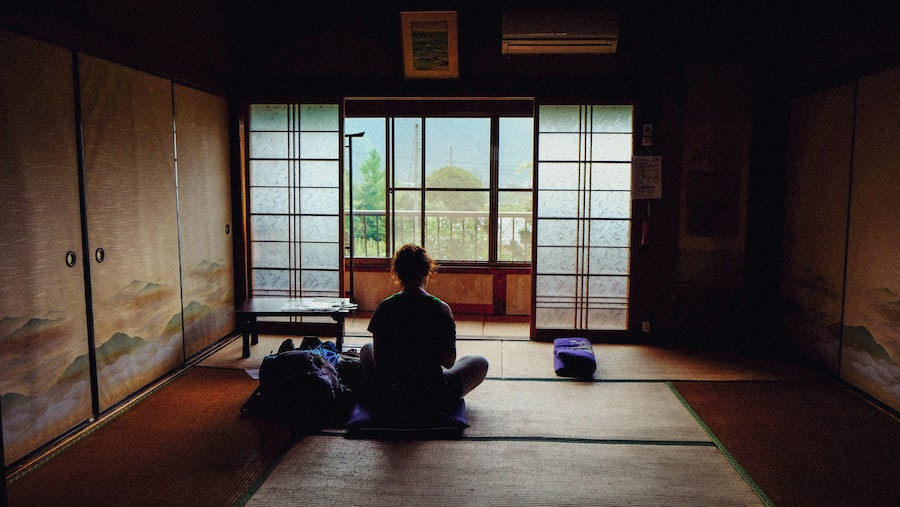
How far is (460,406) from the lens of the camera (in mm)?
3199

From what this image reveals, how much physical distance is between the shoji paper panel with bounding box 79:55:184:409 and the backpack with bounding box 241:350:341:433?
83 centimetres

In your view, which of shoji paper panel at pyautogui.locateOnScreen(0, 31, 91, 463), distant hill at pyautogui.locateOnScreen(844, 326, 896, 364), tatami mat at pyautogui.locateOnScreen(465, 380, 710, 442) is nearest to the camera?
shoji paper panel at pyautogui.locateOnScreen(0, 31, 91, 463)

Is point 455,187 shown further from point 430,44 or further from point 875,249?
point 875,249

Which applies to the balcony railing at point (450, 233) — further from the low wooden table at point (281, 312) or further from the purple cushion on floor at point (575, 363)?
the purple cushion on floor at point (575, 363)

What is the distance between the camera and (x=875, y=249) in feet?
11.5

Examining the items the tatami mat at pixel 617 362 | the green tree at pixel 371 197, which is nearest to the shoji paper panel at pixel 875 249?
the tatami mat at pixel 617 362

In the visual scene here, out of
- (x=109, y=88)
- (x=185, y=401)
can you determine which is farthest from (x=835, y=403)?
(x=109, y=88)

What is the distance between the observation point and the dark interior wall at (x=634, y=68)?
4.54 meters

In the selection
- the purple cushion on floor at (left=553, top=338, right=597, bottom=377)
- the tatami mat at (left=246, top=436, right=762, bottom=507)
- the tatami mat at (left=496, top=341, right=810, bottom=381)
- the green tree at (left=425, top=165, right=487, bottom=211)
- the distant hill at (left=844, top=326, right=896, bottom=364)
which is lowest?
the tatami mat at (left=246, top=436, right=762, bottom=507)

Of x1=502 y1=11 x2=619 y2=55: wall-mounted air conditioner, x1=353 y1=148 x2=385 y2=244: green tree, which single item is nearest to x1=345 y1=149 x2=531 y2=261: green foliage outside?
x1=353 y1=148 x2=385 y2=244: green tree

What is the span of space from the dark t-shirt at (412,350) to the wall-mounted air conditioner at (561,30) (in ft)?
8.48

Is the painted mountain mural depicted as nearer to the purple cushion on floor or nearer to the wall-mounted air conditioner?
the purple cushion on floor

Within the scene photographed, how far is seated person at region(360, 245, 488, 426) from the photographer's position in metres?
2.92

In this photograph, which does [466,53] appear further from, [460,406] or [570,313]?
[460,406]
